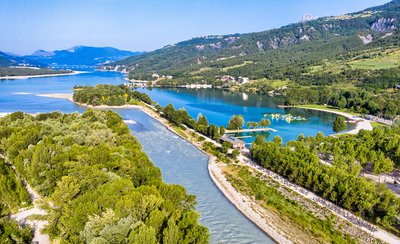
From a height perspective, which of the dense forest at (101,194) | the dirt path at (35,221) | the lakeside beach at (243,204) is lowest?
the lakeside beach at (243,204)

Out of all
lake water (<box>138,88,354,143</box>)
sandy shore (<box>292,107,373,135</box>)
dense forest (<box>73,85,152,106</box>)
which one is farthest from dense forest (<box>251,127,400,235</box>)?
dense forest (<box>73,85,152,106</box>)

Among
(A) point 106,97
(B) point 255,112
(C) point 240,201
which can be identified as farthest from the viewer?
(A) point 106,97

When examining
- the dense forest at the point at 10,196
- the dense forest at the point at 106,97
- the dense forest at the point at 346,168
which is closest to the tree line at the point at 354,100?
the dense forest at the point at 346,168

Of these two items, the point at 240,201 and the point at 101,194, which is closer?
the point at 101,194

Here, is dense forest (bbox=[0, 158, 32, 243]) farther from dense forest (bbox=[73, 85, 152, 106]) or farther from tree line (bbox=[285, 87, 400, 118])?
tree line (bbox=[285, 87, 400, 118])

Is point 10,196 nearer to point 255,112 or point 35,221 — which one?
point 35,221

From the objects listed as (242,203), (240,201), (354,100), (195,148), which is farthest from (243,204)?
(354,100)

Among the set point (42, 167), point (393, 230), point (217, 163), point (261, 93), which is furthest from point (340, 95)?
point (42, 167)

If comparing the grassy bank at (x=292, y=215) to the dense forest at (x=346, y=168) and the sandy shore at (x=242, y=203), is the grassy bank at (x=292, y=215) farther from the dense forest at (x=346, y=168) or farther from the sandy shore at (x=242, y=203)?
the dense forest at (x=346, y=168)
